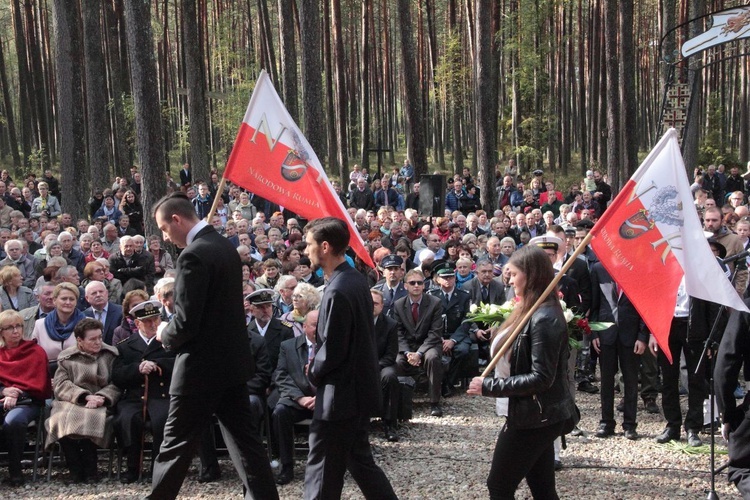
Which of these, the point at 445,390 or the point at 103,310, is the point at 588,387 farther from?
the point at 103,310

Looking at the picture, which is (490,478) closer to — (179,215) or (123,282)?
(179,215)

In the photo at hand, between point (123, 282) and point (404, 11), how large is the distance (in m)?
11.8

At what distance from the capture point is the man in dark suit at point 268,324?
293 inches

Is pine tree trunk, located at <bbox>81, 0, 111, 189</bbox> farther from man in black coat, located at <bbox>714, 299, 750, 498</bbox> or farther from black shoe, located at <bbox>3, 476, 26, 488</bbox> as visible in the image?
man in black coat, located at <bbox>714, 299, 750, 498</bbox>

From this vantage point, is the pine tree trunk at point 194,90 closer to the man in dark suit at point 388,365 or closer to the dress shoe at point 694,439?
the man in dark suit at point 388,365

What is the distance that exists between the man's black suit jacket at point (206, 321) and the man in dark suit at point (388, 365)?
10.1 ft

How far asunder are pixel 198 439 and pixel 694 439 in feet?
15.0

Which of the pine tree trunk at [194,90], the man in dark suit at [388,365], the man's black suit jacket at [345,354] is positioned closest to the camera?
the man's black suit jacket at [345,354]

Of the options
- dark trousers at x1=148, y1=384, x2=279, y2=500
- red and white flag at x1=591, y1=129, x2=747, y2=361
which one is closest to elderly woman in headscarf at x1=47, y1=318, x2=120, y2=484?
dark trousers at x1=148, y1=384, x2=279, y2=500

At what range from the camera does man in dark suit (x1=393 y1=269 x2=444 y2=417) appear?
8758 mm

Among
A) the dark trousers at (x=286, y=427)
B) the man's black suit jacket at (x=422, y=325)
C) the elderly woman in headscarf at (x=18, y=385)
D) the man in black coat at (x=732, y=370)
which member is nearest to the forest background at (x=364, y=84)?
the man's black suit jacket at (x=422, y=325)

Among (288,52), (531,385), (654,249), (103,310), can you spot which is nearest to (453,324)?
(103,310)

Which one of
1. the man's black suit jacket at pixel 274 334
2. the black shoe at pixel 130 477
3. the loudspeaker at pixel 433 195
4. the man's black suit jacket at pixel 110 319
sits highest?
the loudspeaker at pixel 433 195

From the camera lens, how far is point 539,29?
111 ft
